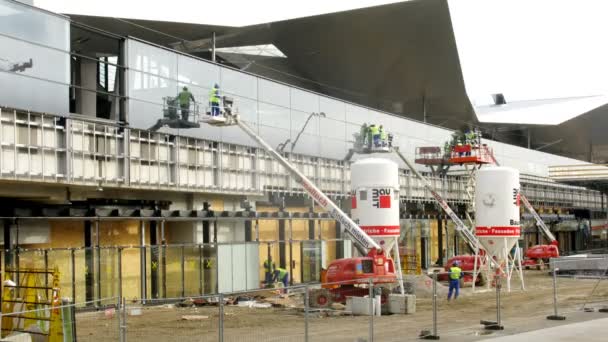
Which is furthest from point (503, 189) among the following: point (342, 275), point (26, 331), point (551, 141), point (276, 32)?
point (551, 141)

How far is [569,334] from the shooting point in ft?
67.9

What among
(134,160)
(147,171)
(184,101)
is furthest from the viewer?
(184,101)

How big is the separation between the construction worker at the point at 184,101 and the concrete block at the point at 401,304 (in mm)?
11445

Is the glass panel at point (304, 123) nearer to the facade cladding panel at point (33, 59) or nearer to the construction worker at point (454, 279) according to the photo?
the construction worker at point (454, 279)

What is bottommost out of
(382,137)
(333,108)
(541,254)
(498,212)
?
(541,254)

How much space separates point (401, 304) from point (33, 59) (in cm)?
1532

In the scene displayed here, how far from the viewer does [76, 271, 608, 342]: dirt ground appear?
70.8 feet

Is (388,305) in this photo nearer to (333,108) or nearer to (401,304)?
(401,304)

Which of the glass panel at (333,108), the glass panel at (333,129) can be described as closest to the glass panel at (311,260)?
the glass panel at (333,129)

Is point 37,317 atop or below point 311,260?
atop

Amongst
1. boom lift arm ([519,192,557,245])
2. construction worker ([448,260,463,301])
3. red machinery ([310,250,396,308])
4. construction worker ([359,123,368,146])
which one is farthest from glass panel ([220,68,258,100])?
boom lift arm ([519,192,557,245])

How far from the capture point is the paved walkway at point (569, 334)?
19734 millimetres

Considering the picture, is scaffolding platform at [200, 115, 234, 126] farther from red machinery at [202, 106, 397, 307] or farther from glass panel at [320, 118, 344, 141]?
glass panel at [320, 118, 344, 141]

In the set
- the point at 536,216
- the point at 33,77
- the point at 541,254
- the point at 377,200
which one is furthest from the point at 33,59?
the point at 536,216
